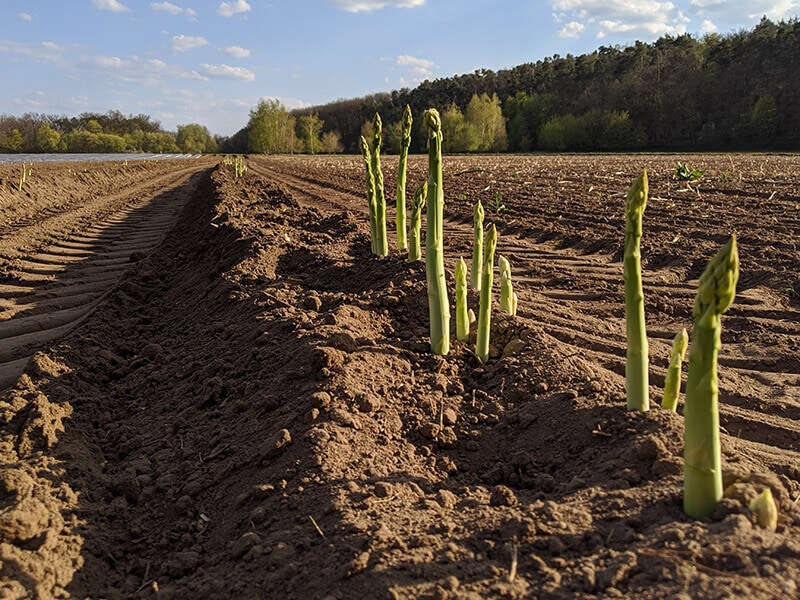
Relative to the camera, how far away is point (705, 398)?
174 cm

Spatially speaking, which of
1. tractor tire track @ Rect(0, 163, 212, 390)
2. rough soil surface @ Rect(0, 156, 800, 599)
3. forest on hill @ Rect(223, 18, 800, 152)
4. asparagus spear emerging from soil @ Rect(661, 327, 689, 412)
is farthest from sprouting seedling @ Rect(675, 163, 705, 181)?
forest on hill @ Rect(223, 18, 800, 152)

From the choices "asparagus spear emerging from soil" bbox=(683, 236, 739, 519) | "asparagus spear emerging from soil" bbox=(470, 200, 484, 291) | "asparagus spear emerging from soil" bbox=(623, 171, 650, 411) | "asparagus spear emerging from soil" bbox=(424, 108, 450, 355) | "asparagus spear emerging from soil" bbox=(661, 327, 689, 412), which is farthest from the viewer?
"asparagus spear emerging from soil" bbox=(470, 200, 484, 291)

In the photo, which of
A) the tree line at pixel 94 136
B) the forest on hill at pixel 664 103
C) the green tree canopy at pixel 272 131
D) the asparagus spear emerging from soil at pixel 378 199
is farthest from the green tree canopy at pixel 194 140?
the asparagus spear emerging from soil at pixel 378 199

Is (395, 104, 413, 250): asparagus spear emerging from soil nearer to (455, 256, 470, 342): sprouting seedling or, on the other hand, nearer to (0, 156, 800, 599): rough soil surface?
(0, 156, 800, 599): rough soil surface

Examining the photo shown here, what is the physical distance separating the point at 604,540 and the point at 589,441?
77 cm

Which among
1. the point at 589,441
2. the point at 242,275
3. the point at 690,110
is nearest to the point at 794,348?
the point at 589,441

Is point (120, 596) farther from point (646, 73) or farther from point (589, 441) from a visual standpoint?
point (646, 73)

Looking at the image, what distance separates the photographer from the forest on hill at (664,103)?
200 ft

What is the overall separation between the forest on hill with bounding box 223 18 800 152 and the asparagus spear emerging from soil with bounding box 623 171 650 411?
6709 centimetres

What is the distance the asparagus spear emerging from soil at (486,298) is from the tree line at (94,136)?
105m

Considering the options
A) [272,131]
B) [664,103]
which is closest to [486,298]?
[664,103]

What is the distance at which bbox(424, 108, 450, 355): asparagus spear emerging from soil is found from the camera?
3408mm

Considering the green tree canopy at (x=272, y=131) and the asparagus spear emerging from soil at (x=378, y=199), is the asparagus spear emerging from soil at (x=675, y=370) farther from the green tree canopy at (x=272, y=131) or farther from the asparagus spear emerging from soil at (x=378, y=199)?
the green tree canopy at (x=272, y=131)

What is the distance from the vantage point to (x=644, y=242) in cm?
786
